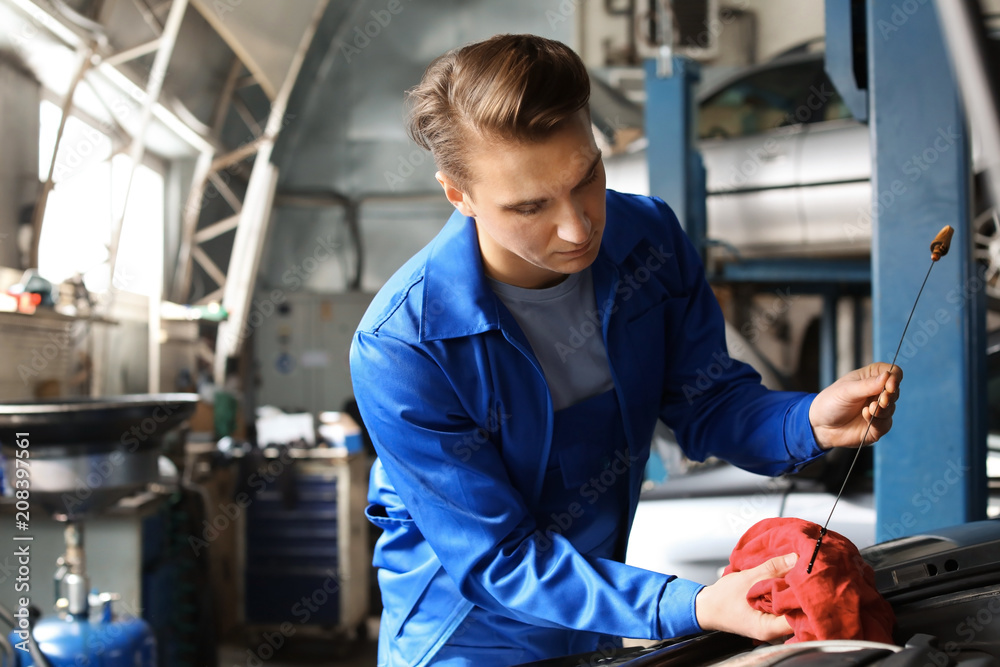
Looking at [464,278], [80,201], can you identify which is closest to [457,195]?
[464,278]

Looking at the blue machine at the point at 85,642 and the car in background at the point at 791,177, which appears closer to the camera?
the blue machine at the point at 85,642

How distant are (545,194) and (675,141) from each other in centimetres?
243

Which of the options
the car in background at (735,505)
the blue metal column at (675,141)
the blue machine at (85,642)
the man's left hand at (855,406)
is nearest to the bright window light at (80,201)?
the blue machine at (85,642)

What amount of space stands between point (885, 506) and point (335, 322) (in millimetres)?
5702

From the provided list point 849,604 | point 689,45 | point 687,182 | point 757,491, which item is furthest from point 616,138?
point 849,604

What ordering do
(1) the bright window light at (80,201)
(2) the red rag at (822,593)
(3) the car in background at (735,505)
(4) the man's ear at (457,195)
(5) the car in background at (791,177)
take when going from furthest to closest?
1. (1) the bright window light at (80,201)
2. (5) the car in background at (791,177)
3. (3) the car in background at (735,505)
4. (4) the man's ear at (457,195)
5. (2) the red rag at (822,593)

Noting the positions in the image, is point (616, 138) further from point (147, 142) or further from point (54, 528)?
point (54, 528)

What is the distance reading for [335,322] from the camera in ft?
22.1

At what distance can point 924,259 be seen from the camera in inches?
56.2

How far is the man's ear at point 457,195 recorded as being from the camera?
94 centimetres

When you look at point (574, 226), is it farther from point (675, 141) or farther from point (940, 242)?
point (675, 141)

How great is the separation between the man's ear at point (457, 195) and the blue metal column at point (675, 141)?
2.24 m

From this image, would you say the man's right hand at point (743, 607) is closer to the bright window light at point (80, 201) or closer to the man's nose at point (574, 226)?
the man's nose at point (574, 226)

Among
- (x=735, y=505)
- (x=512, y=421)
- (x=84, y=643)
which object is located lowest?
(x=84, y=643)
